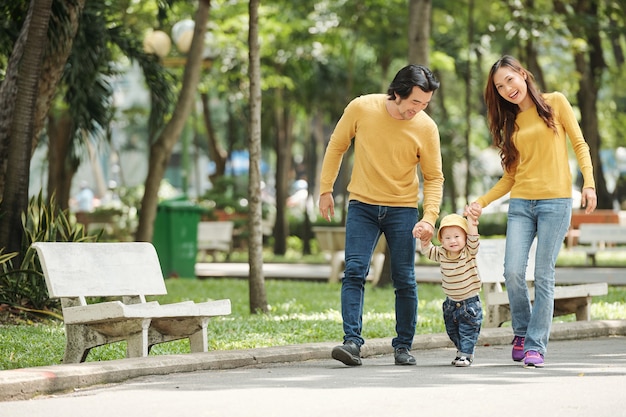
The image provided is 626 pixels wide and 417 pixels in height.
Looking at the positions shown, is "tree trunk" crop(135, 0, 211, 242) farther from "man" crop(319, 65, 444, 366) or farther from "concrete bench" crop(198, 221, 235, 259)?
"man" crop(319, 65, 444, 366)

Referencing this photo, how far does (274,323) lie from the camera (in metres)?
11.3

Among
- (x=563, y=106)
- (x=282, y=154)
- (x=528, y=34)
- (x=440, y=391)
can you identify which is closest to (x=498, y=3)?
(x=528, y=34)

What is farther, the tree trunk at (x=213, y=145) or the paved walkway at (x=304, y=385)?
the tree trunk at (x=213, y=145)

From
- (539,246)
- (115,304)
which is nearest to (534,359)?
(539,246)

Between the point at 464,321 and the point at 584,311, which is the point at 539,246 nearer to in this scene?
the point at 464,321

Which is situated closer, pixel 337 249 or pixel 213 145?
pixel 337 249

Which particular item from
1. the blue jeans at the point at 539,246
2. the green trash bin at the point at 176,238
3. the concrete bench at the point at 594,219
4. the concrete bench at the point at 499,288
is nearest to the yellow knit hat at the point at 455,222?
the blue jeans at the point at 539,246

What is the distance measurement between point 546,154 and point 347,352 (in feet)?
5.99

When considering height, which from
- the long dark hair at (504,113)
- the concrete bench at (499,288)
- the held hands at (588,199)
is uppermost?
the long dark hair at (504,113)

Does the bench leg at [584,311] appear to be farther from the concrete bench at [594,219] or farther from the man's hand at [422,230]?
the concrete bench at [594,219]

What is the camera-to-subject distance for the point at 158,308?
761 cm

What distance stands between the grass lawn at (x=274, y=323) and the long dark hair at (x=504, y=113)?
7.52ft

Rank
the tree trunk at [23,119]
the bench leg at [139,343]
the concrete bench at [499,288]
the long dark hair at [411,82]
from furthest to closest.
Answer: the tree trunk at [23,119] → the concrete bench at [499,288] → the bench leg at [139,343] → the long dark hair at [411,82]

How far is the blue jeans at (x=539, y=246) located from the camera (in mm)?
7980
